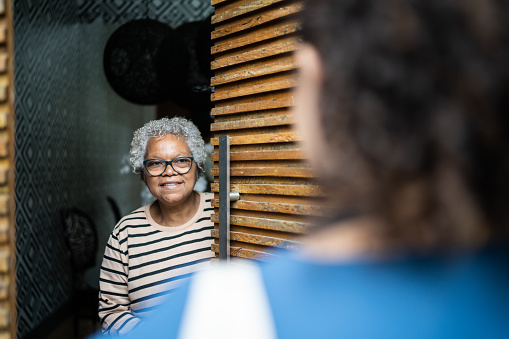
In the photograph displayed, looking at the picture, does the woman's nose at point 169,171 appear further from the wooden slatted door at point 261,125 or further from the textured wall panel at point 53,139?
the textured wall panel at point 53,139

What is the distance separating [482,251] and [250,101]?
3.33 ft

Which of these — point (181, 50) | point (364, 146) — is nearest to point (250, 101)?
point (364, 146)

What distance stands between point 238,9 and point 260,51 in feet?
0.65

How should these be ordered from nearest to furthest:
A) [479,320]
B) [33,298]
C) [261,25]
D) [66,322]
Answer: [479,320] → [261,25] → [33,298] → [66,322]

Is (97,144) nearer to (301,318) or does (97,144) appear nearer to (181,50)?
(181,50)

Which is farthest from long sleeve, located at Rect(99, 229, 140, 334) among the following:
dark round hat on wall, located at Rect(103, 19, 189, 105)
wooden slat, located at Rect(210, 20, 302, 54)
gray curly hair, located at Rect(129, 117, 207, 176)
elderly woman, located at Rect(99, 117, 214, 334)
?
dark round hat on wall, located at Rect(103, 19, 189, 105)

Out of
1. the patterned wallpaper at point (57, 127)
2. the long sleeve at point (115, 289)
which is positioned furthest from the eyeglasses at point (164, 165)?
the patterned wallpaper at point (57, 127)

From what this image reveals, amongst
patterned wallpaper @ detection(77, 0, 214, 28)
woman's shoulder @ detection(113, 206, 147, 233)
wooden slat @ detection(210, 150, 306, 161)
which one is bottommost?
woman's shoulder @ detection(113, 206, 147, 233)

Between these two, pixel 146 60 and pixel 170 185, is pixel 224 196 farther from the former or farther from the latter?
pixel 146 60

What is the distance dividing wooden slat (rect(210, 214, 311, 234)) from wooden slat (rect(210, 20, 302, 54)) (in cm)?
59

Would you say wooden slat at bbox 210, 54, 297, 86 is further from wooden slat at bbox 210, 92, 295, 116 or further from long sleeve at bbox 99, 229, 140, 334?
long sleeve at bbox 99, 229, 140, 334

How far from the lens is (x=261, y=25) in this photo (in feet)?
4.20

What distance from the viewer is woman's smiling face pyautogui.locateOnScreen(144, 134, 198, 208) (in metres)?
2.04

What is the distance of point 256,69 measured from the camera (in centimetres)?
130
